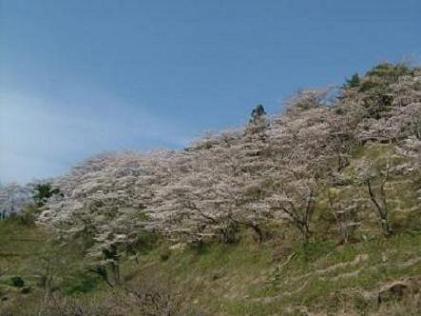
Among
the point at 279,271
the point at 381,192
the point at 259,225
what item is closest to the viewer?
the point at 381,192

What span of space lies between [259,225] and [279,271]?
5.85m

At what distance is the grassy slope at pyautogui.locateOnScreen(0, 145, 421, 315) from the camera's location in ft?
63.9

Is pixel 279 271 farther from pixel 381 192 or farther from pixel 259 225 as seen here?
pixel 259 225

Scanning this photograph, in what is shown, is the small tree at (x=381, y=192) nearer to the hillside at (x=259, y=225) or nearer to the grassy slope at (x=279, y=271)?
the hillside at (x=259, y=225)

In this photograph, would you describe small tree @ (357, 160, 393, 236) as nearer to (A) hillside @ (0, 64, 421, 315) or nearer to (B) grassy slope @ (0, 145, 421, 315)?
(A) hillside @ (0, 64, 421, 315)

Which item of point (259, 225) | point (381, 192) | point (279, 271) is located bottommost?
point (279, 271)

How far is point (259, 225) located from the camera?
101 ft

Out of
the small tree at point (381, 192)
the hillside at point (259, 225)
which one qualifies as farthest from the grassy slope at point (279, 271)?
the small tree at point (381, 192)

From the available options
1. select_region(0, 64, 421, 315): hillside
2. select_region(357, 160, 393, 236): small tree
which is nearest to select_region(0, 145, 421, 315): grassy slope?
select_region(0, 64, 421, 315): hillside

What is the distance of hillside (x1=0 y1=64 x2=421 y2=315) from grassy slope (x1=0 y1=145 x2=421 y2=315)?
3.2 inches

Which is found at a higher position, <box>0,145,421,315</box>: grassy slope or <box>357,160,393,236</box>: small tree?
<box>357,160,393,236</box>: small tree

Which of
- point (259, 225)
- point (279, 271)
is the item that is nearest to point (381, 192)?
point (279, 271)

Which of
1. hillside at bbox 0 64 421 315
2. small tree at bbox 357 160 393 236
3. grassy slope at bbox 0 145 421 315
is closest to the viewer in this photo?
grassy slope at bbox 0 145 421 315

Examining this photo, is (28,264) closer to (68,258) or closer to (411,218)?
(68,258)
